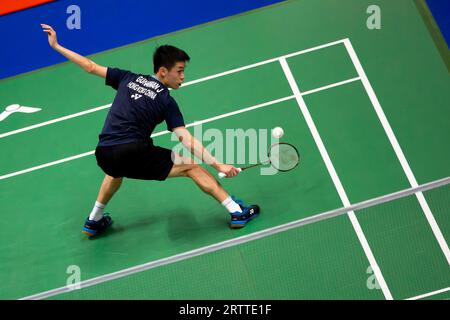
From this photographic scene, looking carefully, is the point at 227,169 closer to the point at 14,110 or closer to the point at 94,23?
the point at 14,110

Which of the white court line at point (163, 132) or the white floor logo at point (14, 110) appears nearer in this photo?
the white court line at point (163, 132)

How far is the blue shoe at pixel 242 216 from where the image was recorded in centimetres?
730

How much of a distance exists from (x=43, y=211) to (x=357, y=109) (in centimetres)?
379

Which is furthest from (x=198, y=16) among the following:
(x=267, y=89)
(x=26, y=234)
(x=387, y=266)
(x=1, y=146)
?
(x=387, y=266)

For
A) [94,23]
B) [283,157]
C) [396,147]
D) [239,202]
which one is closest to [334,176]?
[283,157]

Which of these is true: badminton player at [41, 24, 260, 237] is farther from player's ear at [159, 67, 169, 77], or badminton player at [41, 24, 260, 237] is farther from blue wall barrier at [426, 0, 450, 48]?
blue wall barrier at [426, 0, 450, 48]

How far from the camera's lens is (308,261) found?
7.01 meters

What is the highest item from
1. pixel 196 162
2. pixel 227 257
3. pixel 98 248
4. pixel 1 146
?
pixel 1 146

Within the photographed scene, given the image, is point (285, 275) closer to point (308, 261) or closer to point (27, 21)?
point (308, 261)

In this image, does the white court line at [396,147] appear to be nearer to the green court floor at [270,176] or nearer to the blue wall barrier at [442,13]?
the green court floor at [270,176]

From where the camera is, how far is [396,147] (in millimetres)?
7797

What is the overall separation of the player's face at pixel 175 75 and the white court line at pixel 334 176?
204 centimetres

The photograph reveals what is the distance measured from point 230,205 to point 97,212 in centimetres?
142

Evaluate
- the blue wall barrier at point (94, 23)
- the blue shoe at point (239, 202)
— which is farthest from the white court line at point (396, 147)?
the blue shoe at point (239, 202)
